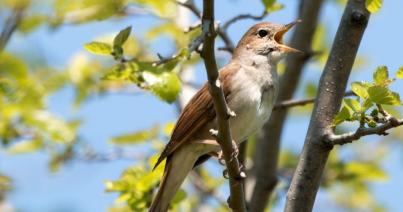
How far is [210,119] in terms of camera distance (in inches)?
203

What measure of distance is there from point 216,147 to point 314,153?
130cm

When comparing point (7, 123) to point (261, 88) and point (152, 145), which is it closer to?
point (152, 145)

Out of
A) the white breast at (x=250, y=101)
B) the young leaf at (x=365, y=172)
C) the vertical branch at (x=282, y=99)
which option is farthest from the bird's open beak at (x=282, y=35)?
the young leaf at (x=365, y=172)

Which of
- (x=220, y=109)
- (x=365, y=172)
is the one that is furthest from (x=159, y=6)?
(x=220, y=109)

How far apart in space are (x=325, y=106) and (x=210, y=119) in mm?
1130

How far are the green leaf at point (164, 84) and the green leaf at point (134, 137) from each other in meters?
1.83

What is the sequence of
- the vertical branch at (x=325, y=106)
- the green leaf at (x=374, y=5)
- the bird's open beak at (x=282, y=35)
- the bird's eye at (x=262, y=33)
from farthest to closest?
the bird's eye at (x=262, y=33)
the bird's open beak at (x=282, y=35)
the vertical branch at (x=325, y=106)
the green leaf at (x=374, y=5)

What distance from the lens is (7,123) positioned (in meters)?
6.67

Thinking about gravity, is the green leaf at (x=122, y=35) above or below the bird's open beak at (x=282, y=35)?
below

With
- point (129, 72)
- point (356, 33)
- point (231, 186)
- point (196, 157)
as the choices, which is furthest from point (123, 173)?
point (356, 33)

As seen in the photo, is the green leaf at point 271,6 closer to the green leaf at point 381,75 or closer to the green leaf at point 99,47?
the green leaf at point 99,47

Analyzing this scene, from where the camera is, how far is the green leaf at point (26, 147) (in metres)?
6.81

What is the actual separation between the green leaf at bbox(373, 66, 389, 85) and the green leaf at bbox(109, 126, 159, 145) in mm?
2960

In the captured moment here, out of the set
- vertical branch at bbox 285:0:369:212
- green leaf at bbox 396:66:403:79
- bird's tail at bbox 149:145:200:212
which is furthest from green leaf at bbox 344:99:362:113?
bird's tail at bbox 149:145:200:212
